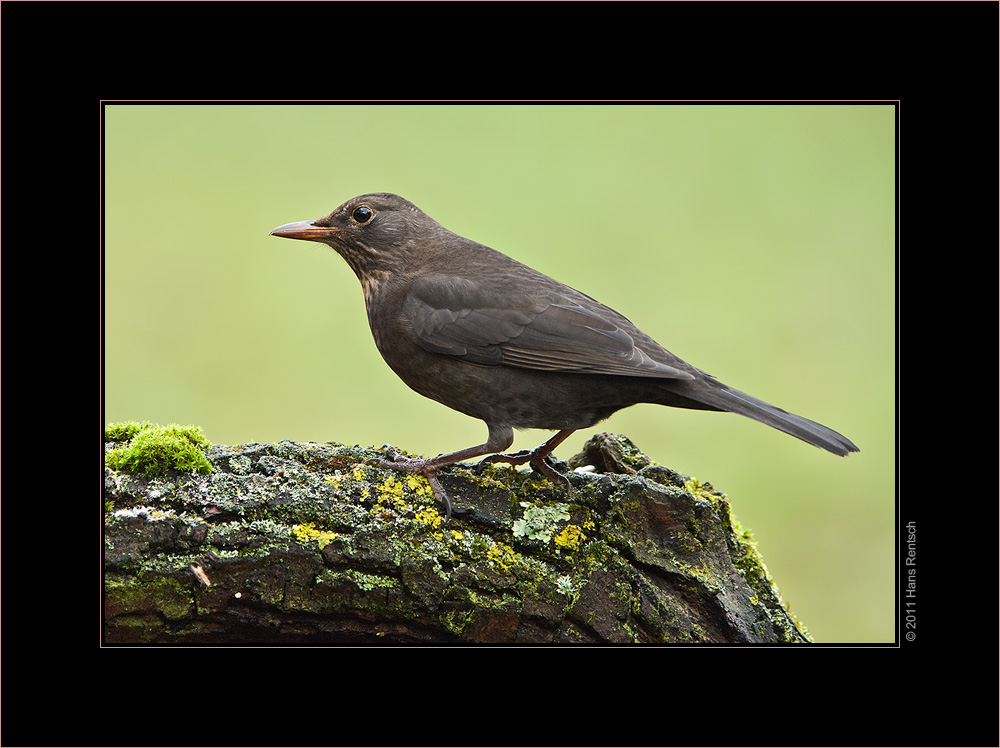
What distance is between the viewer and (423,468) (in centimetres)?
444

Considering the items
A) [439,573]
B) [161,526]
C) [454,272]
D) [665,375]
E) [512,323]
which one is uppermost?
[454,272]

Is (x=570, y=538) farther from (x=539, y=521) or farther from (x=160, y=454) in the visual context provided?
(x=160, y=454)

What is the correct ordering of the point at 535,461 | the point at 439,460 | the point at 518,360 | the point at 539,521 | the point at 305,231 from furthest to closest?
the point at 305,231 → the point at 535,461 → the point at 518,360 → the point at 439,460 → the point at 539,521

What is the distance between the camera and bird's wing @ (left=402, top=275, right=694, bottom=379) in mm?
4668

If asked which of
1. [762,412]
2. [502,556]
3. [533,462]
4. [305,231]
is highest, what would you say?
[305,231]

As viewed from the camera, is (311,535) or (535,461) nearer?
(311,535)

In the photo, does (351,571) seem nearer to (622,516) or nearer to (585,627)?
(585,627)

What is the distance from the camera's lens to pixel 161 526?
12.6 ft

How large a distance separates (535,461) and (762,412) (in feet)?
4.27

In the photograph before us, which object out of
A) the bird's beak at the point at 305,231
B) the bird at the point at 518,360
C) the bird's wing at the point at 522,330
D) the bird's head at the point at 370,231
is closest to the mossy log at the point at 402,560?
the bird at the point at 518,360

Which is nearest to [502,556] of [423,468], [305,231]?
[423,468]

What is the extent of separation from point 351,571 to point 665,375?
6.14ft

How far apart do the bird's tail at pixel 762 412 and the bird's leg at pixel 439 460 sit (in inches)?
38.2
